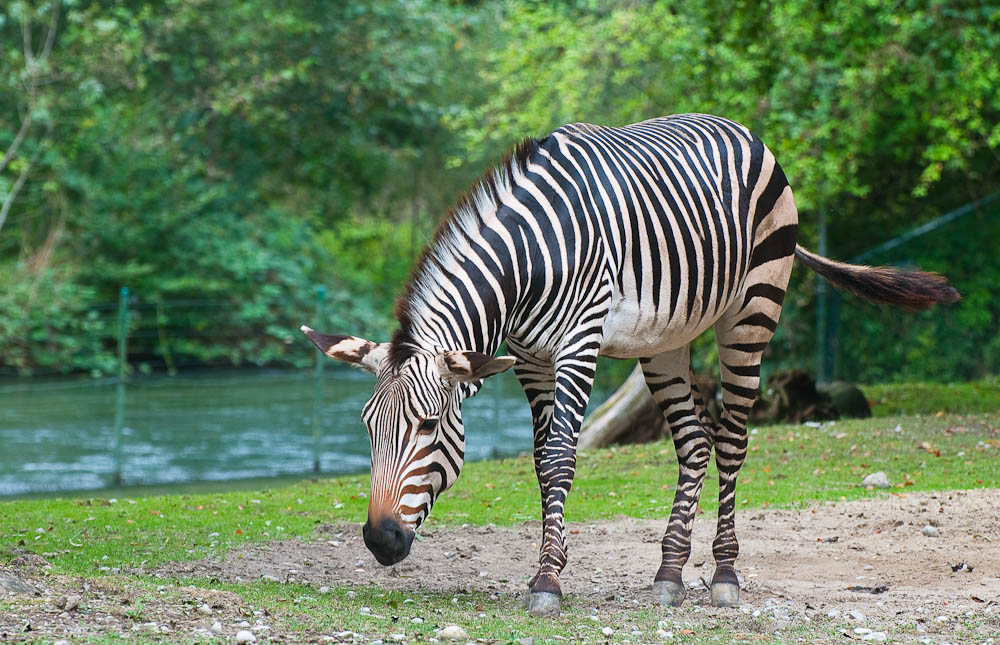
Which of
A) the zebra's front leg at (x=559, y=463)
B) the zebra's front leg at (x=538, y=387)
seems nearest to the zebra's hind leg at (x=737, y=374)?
the zebra's front leg at (x=538, y=387)

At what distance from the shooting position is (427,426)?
493cm

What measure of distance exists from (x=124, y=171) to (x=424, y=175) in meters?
9.99

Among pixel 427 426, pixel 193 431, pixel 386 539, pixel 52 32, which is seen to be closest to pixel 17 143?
pixel 52 32

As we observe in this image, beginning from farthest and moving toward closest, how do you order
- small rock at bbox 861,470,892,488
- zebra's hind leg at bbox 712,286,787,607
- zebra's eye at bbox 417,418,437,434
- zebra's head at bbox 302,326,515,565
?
small rock at bbox 861,470,892,488
zebra's hind leg at bbox 712,286,787,607
zebra's eye at bbox 417,418,437,434
zebra's head at bbox 302,326,515,565

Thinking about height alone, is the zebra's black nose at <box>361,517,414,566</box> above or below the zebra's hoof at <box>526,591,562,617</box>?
above

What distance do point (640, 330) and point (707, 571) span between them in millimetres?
1798

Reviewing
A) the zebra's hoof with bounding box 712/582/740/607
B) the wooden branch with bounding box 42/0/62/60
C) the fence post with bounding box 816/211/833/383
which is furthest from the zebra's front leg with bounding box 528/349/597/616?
the wooden branch with bounding box 42/0/62/60

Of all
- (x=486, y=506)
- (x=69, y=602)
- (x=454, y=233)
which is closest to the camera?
(x=69, y=602)

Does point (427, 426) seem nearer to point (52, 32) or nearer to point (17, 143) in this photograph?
point (17, 143)

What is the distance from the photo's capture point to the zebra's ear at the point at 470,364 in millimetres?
4785

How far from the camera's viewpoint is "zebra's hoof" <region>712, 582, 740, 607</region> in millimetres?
5816

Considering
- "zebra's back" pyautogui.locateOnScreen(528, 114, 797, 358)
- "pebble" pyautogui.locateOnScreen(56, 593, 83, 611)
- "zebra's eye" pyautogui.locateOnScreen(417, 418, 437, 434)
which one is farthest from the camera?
"zebra's back" pyautogui.locateOnScreen(528, 114, 797, 358)

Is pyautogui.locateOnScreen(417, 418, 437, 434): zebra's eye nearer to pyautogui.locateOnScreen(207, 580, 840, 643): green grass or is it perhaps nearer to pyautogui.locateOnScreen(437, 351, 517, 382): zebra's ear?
pyautogui.locateOnScreen(437, 351, 517, 382): zebra's ear

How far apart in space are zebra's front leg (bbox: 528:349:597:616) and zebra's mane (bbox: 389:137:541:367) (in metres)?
0.74
